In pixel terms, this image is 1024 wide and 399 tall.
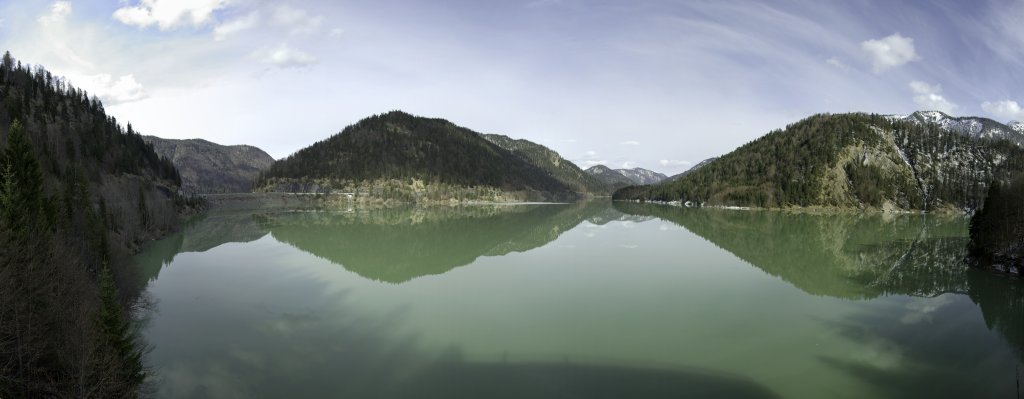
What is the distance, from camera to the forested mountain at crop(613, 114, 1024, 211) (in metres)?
102

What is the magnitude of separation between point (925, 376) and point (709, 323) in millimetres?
5735

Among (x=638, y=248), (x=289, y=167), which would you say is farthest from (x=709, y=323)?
(x=289, y=167)

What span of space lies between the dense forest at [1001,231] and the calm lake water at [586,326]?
1.60 m

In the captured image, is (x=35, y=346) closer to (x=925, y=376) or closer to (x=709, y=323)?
(x=709, y=323)

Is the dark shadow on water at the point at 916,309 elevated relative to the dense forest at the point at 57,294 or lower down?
lower down

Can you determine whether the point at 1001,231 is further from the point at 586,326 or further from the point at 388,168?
the point at 388,168

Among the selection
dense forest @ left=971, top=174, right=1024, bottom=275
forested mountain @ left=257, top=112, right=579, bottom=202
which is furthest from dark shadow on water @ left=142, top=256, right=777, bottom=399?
forested mountain @ left=257, top=112, right=579, bottom=202

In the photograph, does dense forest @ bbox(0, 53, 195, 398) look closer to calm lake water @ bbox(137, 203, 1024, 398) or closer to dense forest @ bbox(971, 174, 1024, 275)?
calm lake water @ bbox(137, 203, 1024, 398)

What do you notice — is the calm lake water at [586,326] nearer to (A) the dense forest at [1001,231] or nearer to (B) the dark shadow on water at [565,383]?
(B) the dark shadow on water at [565,383]

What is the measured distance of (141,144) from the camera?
3927 inches

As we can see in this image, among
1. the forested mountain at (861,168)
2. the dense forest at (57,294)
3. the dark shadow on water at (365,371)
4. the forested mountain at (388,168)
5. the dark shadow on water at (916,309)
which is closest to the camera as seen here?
the dense forest at (57,294)

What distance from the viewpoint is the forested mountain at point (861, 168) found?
102 m

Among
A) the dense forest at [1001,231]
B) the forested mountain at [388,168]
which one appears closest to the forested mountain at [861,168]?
the forested mountain at [388,168]

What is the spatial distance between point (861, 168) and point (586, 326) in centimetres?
11889
